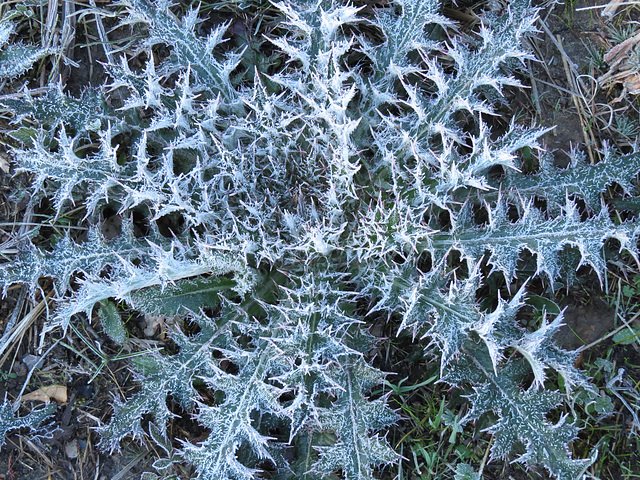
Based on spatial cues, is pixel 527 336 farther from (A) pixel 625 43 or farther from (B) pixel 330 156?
(A) pixel 625 43

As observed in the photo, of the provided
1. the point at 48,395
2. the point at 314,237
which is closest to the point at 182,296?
the point at 314,237

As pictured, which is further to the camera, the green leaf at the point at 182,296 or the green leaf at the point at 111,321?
the green leaf at the point at 111,321

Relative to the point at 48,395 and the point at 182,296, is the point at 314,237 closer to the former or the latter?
the point at 182,296

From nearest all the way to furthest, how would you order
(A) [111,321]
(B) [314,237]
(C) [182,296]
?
(B) [314,237], (C) [182,296], (A) [111,321]

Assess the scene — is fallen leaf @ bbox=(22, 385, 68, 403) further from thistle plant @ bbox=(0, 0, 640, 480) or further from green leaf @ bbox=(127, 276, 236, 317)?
green leaf @ bbox=(127, 276, 236, 317)

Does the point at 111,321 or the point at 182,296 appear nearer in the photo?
the point at 182,296

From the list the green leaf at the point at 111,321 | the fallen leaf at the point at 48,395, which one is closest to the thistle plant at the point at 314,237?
the green leaf at the point at 111,321

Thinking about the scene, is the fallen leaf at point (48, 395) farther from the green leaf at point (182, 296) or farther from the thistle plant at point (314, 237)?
the green leaf at point (182, 296)

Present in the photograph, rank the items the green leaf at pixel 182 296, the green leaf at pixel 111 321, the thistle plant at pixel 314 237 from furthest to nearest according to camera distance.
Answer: the green leaf at pixel 111 321, the green leaf at pixel 182 296, the thistle plant at pixel 314 237
